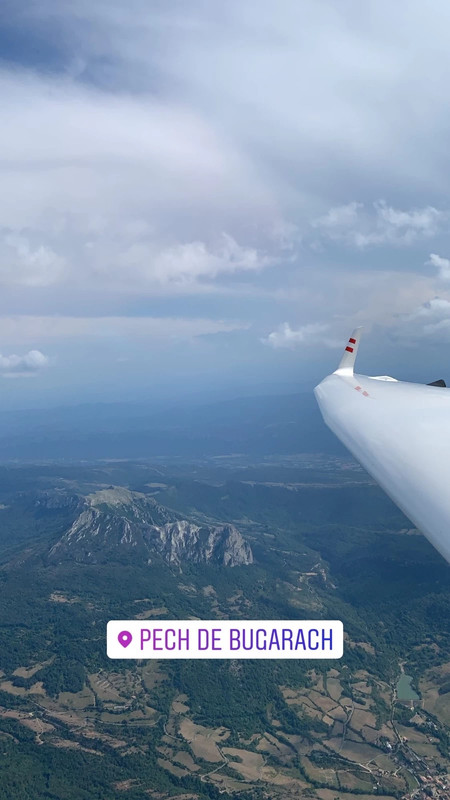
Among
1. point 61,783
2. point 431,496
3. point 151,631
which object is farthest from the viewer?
point 61,783

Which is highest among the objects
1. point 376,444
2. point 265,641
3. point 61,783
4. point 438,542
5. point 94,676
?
point 376,444

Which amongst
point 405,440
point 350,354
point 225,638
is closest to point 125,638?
point 225,638

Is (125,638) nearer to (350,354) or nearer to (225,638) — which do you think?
(225,638)

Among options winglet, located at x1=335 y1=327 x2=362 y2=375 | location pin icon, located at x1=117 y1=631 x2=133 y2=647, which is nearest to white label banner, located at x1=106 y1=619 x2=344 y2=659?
location pin icon, located at x1=117 y1=631 x2=133 y2=647

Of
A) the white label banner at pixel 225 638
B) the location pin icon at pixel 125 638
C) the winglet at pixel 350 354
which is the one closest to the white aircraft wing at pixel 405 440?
the winglet at pixel 350 354

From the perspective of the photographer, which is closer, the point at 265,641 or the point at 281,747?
the point at 265,641

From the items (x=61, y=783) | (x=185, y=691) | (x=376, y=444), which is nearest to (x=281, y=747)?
(x=185, y=691)

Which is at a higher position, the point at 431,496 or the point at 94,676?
the point at 431,496

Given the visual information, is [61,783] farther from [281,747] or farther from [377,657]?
[377,657]
